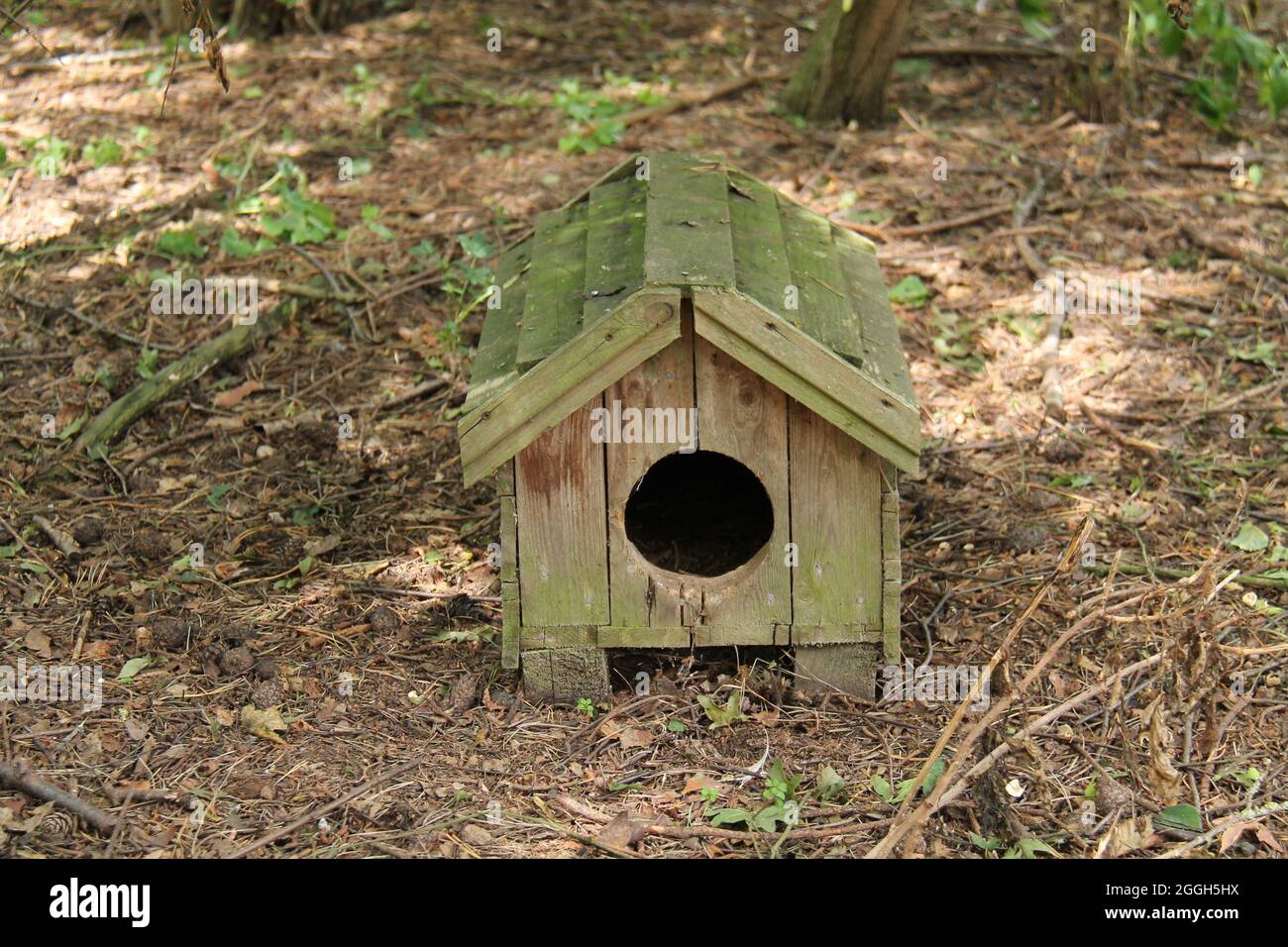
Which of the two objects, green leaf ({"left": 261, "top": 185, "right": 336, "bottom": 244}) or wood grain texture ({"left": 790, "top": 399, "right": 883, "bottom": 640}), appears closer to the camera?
wood grain texture ({"left": 790, "top": 399, "right": 883, "bottom": 640})

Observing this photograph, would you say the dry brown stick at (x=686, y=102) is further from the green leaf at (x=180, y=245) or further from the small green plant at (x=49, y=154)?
the small green plant at (x=49, y=154)

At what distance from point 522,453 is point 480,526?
104cm

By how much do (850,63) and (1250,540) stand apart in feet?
11.3

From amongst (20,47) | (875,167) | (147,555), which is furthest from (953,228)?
(20,47)

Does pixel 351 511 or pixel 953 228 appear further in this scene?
pixel 953 228

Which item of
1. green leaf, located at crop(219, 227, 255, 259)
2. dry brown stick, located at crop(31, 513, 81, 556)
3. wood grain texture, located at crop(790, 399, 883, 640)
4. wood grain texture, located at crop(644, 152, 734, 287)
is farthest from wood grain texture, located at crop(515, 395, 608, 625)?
green leaf, located at crop(219, 227, 255, 259)

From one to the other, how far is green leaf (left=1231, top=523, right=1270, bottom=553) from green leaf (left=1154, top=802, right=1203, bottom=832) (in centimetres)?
138

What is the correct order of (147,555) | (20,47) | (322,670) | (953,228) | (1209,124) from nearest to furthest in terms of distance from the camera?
(322,670)
(147,555)
(953,228)
(1209,124)
(20,47)

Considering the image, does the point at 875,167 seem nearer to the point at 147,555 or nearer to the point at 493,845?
the point at 147,555

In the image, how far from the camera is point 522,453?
3.79 m

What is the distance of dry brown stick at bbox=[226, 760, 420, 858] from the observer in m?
3.37

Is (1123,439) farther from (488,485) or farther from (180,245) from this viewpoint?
(180,245)

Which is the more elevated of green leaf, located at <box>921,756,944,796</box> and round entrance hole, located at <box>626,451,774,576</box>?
round entrance hole, located at <box>626,451,774,576</box>

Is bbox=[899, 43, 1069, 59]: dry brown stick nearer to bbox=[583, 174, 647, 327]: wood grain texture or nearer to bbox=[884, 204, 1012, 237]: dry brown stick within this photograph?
bbox=[884, 204, 1012, 237]: dry brown stick
